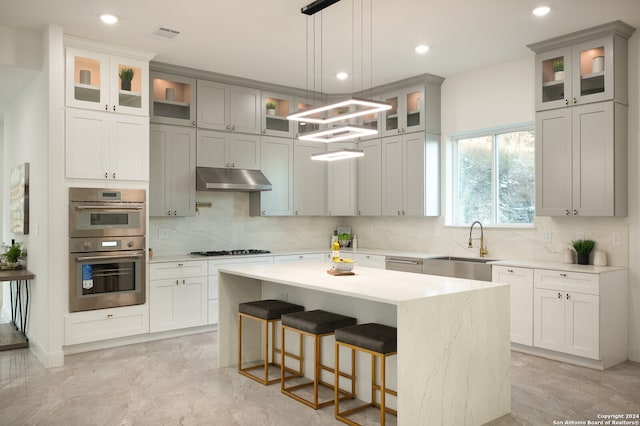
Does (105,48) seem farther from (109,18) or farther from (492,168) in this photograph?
(492,168)

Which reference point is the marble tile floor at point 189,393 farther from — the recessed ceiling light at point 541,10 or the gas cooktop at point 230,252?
the recessed ceiling light at point 541,10

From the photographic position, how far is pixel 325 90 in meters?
6.81

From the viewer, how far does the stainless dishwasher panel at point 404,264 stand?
227 inches

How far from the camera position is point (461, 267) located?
540cm

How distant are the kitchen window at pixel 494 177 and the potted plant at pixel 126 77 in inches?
149

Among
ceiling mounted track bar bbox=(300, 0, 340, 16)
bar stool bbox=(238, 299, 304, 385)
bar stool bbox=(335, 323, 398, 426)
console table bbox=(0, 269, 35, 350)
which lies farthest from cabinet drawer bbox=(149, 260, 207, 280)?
ceiling mounted track bar bbox=(300, 0, 340, 16)

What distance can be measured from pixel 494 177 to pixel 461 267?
1.20 meters

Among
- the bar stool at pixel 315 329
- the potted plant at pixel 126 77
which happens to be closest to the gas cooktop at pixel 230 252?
the potted plant at pixel 126 77

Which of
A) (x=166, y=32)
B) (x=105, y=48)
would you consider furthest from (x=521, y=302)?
(x=105, y=48)

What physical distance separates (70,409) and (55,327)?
1.27m

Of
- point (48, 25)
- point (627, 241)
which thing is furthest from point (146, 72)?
point (627, 241)

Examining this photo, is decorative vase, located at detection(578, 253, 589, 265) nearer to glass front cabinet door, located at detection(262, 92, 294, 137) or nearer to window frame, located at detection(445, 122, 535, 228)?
window frame, located at detection(445, 122, 535, 228)

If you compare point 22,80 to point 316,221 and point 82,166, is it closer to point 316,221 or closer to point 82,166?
point 82,166

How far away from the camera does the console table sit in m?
4.91
